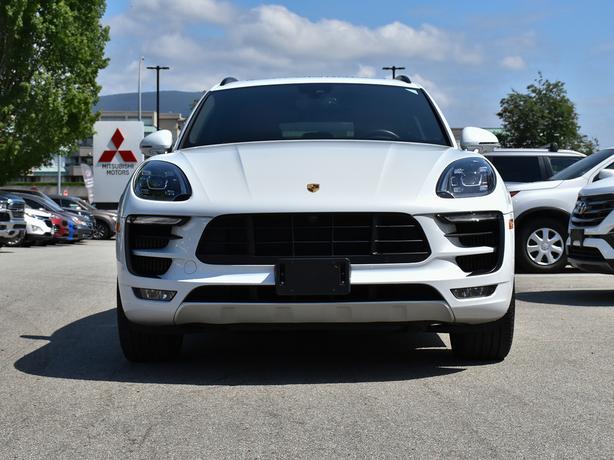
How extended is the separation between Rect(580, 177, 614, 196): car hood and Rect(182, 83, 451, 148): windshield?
3115 mm

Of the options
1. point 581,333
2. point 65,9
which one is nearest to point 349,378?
point 581,333

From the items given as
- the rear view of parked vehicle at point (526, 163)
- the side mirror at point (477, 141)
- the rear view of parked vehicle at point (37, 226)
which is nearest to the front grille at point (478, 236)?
the side mirror at point (477, 141)

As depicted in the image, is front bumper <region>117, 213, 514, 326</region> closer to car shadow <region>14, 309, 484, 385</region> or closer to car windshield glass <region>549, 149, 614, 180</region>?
car shadow <region>14, 309, 484, 385</region>

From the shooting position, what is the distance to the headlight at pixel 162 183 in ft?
16.0

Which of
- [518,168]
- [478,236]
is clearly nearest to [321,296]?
[478,236]

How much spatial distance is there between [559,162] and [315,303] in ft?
33.7

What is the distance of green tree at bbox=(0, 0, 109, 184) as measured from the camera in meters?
32.5

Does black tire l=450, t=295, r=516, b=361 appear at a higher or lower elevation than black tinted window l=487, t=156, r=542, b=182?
lower

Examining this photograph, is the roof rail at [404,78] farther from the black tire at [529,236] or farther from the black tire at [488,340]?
the black tire at [529,236]

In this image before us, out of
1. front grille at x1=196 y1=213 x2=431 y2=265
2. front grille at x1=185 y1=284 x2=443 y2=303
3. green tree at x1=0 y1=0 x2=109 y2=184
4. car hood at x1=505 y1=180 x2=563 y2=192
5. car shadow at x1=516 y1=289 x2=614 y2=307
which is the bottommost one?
car shadow at x1=516 y1=289 x2=614 y2=307

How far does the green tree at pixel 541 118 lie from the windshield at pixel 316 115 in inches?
1480

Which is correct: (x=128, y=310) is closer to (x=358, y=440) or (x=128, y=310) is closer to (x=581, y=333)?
(x=358, y=440)

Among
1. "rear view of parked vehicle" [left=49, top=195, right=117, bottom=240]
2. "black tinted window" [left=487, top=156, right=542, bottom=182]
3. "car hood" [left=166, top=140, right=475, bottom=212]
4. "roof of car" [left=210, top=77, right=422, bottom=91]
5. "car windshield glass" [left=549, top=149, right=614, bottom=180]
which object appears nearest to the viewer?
"car hood" [left=166, top=140, right=475, bottom=212]

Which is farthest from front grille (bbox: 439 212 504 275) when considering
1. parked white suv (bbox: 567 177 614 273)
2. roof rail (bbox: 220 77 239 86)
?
parked white suv (bbox: 567 177 614 273)
